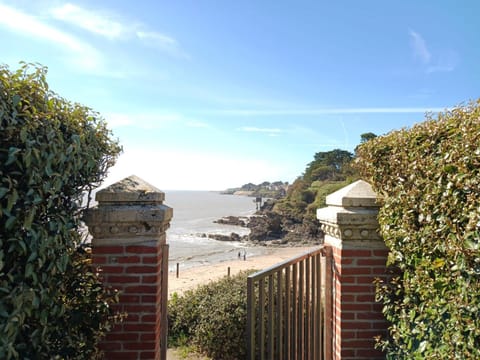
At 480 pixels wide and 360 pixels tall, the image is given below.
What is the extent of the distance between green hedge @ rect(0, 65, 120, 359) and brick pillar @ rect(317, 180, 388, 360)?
1913mm

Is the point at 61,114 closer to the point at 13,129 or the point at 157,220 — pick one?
the point at 13,129

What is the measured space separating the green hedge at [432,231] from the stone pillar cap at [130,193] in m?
1.82

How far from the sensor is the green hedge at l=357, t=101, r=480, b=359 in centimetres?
178

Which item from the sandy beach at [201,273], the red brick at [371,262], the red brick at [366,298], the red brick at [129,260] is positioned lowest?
the sandy beach at [201,273]

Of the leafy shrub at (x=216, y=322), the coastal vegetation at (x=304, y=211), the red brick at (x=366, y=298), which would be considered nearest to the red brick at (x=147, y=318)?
the red brick at (x=366, y=298)

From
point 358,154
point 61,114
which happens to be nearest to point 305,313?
point 358,154

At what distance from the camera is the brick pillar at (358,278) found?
2.79 meters

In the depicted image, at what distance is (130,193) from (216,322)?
3.34 m

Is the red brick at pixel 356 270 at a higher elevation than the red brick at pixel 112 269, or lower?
lower

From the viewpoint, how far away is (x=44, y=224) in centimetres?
183

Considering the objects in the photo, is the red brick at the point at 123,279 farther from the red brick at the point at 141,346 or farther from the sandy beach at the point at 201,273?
the sandy beach at the point at 201,273

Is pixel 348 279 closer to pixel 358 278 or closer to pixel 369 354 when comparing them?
pixel 358 278

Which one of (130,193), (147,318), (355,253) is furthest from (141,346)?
(355,253)

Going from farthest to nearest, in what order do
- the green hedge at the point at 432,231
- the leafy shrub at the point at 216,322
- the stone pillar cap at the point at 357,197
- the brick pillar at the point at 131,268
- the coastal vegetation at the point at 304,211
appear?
the coastal vegetation at the point at 304,211
the leafy shrub at the point at 216,322
the stone pillar cap at the point at 357,197
the brick pillar at the point at 131,268
the green hedge at the point at 432,231
